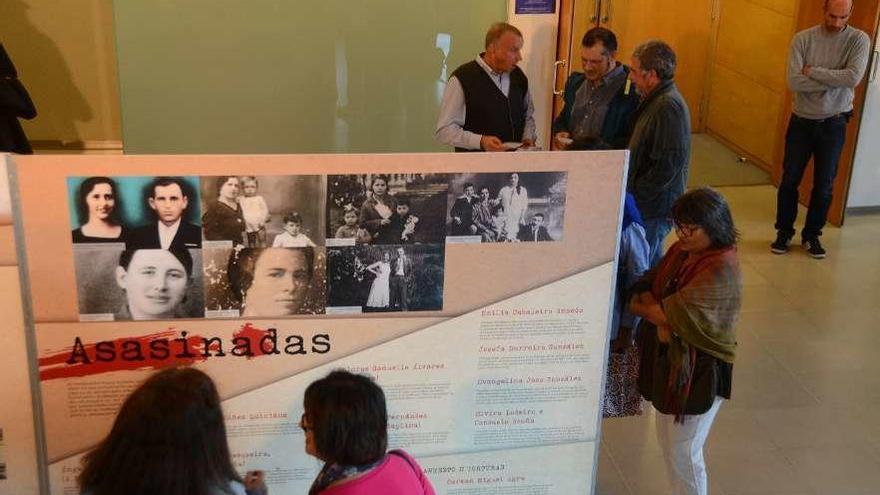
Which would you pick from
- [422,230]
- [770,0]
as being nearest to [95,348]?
[422,230]

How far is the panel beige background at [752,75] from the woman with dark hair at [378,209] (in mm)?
5524

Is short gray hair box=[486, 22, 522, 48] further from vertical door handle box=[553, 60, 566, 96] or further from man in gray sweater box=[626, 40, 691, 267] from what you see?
vertical door handle box=[553, 60, 566, 96]

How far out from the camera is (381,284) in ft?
9.83

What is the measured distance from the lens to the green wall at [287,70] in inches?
228

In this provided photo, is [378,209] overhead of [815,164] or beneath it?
overhead

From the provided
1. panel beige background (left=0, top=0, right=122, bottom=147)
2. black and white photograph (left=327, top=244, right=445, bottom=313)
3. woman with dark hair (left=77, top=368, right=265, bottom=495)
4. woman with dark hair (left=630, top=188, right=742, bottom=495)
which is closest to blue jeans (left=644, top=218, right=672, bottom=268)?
woman with dark hair (left=630, top=188, right=742, bottom=495)

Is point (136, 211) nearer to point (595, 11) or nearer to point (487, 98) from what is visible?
point (487, 98)

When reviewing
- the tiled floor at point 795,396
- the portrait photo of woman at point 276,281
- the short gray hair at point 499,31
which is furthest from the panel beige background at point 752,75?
the portrait photo of woman at point 276,281

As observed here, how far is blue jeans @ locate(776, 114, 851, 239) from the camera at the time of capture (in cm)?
621

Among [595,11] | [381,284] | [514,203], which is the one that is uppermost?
[595,11]

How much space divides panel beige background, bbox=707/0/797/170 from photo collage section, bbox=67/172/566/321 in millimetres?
5338

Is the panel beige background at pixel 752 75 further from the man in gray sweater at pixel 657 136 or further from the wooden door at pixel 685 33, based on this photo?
the man in gray sweater at pixel 657 136

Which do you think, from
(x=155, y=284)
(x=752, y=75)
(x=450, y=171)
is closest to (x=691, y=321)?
(x=450, y=171)

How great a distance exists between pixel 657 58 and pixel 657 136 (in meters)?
0.36
